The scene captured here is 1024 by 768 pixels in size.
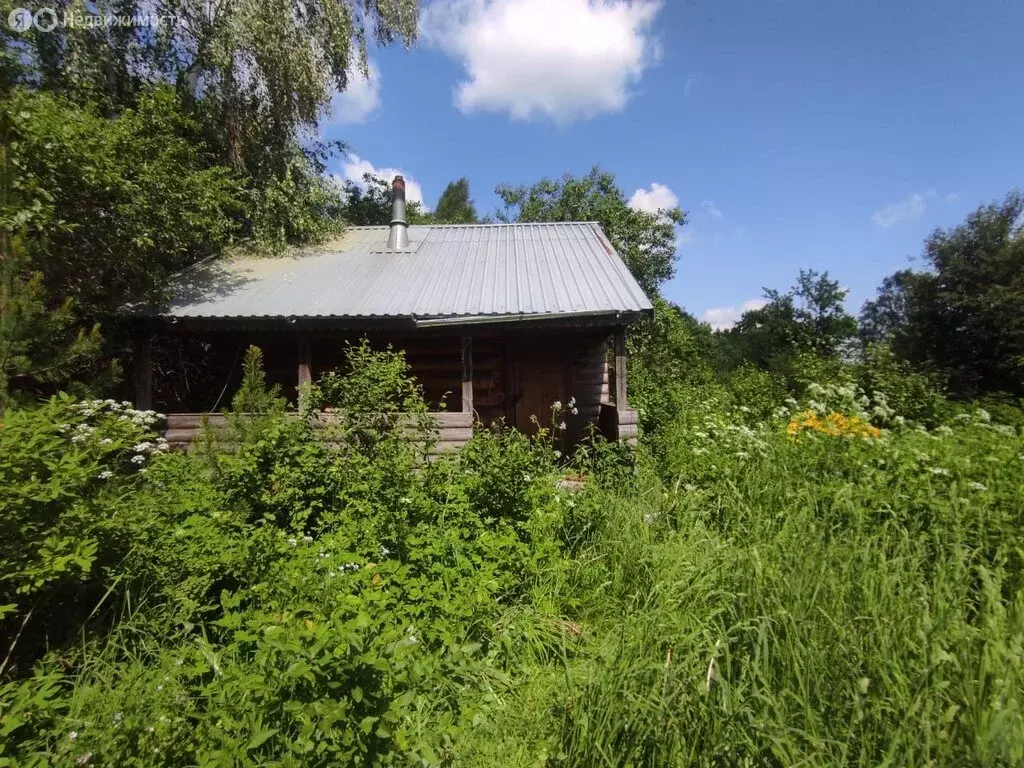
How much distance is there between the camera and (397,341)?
28.6ft

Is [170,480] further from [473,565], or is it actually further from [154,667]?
[473,565]

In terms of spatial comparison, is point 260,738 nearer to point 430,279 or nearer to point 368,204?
point 430,279

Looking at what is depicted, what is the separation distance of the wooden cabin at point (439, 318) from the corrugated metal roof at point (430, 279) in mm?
34

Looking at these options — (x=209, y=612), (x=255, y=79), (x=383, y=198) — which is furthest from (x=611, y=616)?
(x=383, y=198)

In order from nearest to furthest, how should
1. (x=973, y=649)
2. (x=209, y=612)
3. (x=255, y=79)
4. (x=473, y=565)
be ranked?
1. (x=973, y=649)
2. (x=209, y=612)
3. (x=473, y=565)
4. (x=255, y=79)

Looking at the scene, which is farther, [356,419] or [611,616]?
[356,419]

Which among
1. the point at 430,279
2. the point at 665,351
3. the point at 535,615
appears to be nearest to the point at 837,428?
the point at 535,615

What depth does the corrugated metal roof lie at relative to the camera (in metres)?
7.14

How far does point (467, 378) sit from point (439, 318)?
0.93 m

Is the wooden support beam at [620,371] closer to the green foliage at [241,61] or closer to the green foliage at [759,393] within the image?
the green foliage at [759,393]

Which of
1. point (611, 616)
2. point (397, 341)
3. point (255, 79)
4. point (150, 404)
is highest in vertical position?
point (255, 79)

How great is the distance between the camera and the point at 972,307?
1599 cm

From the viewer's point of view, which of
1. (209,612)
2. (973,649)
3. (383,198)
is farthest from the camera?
(383,198)

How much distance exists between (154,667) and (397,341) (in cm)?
670
